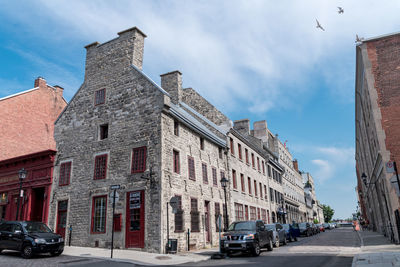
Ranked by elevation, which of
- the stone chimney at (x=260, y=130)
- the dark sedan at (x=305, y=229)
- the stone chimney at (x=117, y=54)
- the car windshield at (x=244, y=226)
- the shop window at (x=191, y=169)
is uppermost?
the stone chimney at (x=260, y=130)

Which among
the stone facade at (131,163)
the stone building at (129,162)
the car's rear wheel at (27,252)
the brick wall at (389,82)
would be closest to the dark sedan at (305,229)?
the stone facade at (131,163)

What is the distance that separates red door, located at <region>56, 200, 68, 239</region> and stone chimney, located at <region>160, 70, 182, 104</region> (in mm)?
11195

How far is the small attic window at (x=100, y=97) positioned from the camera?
66.7 ft

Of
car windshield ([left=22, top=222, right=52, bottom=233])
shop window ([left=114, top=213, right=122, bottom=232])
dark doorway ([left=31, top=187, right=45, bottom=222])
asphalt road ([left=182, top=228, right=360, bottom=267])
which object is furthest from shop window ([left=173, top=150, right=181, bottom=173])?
dark doorway ([left=31, top=187, right=45, bottom=222])

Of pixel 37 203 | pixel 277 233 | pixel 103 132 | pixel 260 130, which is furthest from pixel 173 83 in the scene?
pixel 260 130

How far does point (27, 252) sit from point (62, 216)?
22.5 ft

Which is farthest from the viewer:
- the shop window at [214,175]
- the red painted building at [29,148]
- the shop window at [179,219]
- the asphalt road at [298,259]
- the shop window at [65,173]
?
the shop window at [214,175]

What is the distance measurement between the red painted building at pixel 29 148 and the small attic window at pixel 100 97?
440 centimetres

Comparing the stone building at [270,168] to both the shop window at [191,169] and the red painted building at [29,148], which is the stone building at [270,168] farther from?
the red painted building at [29,148]

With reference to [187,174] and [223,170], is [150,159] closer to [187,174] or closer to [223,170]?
[187,174]

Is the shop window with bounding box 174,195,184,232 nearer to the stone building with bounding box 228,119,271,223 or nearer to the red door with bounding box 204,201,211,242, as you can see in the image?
the red door with bounding box 204,201,211,242

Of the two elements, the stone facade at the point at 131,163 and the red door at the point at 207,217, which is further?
the red door at the point at 207,217

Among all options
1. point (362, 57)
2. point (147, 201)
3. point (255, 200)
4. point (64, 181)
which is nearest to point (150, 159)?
point (147, 201)

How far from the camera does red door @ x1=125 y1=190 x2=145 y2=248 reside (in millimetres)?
16109
